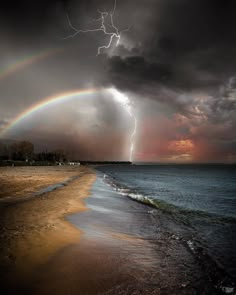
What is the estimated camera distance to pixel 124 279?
5906 millimetres

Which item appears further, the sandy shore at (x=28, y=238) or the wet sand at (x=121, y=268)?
the sandy shore at (x=28, y=238)

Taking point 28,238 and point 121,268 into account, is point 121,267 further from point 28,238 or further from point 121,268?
point 28,238

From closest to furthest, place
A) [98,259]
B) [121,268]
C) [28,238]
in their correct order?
1. [121,268]
2. [98,259]
3. [28,238]

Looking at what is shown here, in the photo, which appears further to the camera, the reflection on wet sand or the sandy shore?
the sandy shore

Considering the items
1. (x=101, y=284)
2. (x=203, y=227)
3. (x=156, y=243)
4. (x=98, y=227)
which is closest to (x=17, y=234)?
(x=98, y=227)

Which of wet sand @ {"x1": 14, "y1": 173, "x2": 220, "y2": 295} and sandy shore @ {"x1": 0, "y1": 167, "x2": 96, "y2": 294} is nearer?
wet sand @ {"x1": 14, "y1": 173, "x2": 220, "y2": 295}

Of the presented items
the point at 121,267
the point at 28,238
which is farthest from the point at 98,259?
the point at 28,238

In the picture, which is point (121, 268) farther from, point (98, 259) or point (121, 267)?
point (98, 259)

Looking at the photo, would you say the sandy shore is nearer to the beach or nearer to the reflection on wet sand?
the beach

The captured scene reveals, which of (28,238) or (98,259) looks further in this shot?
(28,238)

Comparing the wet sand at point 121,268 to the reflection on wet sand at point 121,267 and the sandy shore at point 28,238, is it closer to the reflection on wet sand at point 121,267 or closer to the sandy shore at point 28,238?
the reflection on wet sand at point 121,267

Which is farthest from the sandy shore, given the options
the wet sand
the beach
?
the wet sand

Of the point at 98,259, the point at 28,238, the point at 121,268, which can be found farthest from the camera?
the point at 28,238

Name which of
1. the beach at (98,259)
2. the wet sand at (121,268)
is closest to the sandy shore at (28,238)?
the beach at (98,259)
